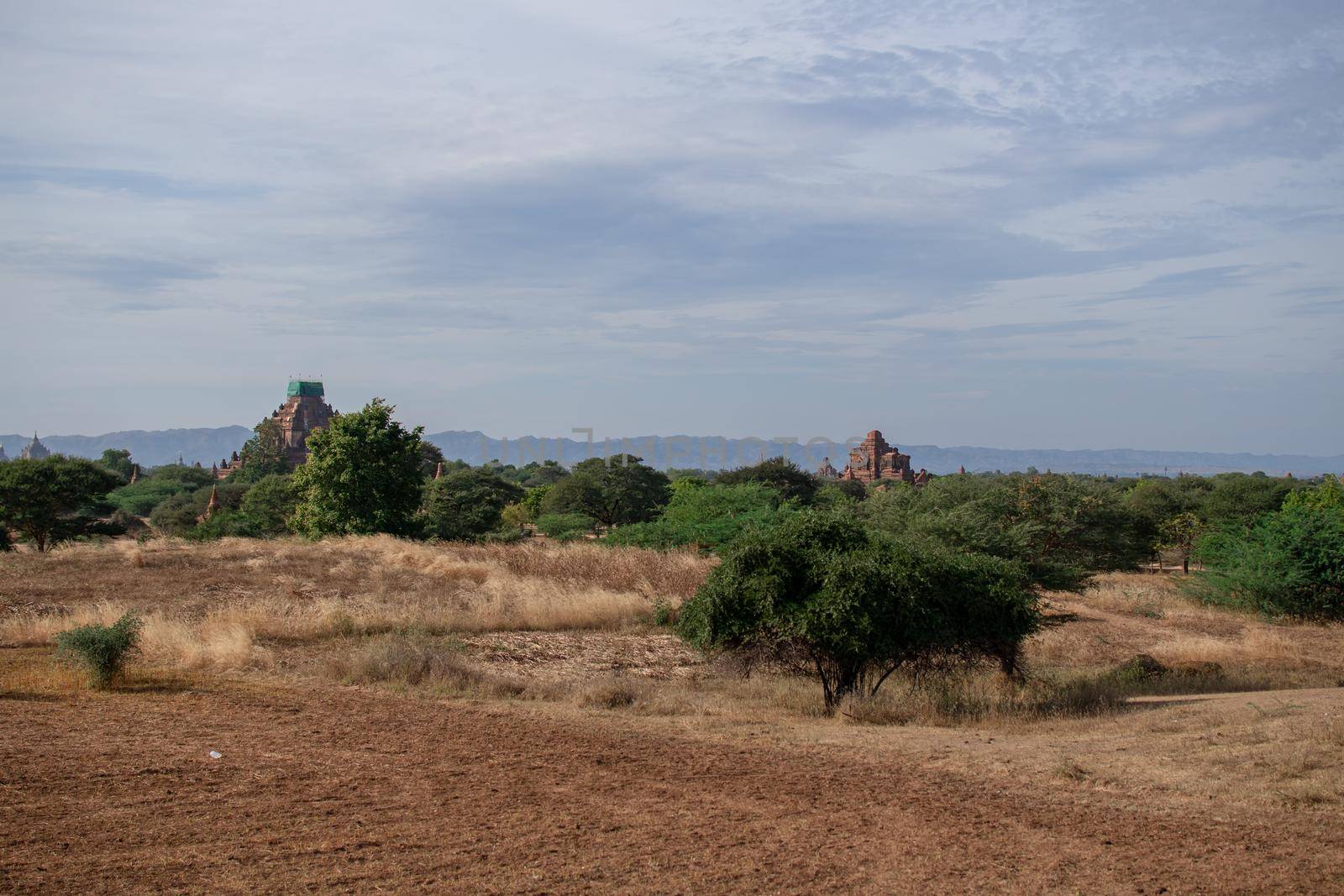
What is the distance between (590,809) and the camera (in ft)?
23.1

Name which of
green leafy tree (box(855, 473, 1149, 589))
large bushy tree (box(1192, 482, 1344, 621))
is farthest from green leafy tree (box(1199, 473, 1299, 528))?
large bushy tree (box(1192, 482, 1344, 621))

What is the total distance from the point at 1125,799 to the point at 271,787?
651 cm

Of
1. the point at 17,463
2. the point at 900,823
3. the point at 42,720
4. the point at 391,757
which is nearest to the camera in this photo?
the point at 900,823

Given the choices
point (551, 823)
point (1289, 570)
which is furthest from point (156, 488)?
point (551, 823)

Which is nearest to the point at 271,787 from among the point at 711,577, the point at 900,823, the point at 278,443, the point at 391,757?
the point at 391,757

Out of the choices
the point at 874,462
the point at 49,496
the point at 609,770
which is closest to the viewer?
the point at 609,770

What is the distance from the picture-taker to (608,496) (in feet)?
213

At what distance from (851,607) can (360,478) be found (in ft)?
95.8

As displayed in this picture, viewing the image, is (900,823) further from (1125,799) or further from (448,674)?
(448,674)

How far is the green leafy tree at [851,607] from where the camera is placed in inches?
455

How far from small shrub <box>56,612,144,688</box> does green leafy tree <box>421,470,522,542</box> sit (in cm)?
3724

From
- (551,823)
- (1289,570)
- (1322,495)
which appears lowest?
(551,823)

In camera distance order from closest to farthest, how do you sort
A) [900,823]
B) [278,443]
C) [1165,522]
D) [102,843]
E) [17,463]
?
[102,843]
[900,823]
[17,463]
[1165,522]
[278,443]

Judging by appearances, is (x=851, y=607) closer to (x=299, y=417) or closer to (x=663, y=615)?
(x=663, y=615)
